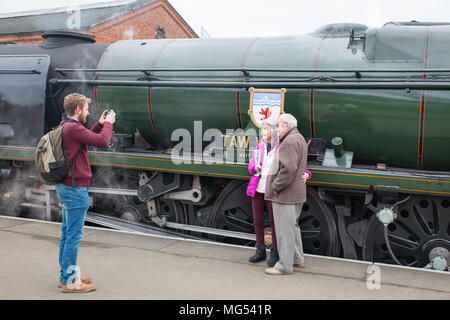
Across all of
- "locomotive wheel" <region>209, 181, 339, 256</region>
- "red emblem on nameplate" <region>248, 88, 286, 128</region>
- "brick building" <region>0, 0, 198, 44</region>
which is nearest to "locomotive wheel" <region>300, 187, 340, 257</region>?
"locomotive wheel" <region>209, 181, 339, 256</region>

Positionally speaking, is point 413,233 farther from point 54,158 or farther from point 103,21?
point 103,21

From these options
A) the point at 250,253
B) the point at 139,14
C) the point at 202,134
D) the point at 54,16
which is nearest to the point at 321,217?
the point at 250,253

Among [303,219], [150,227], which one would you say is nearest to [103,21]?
[150,227]

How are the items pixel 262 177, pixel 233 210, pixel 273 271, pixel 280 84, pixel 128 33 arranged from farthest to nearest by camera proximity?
pixel 128 33 < pixel 233 210 < pixel 280 84 < pixel 262 177 < pixel 273 271

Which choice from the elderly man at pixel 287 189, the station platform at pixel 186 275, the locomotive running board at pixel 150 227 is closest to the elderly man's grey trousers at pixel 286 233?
the elderly man at pixel 287 189

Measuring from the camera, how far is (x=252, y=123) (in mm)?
5211

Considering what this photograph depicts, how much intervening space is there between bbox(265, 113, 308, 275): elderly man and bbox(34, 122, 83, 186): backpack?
1812 millimetres

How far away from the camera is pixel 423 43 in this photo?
4.62 m

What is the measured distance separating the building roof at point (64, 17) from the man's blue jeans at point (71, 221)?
15459mm

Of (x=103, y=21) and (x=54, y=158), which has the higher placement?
(x=103, y=21)

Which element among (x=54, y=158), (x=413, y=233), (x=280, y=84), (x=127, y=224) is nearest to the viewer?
(x=54, y=158)

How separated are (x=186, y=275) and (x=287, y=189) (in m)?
1.25

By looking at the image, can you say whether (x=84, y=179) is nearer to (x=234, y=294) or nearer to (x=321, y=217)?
(x=234, y=294)

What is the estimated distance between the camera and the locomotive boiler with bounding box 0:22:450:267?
4.60 metres
